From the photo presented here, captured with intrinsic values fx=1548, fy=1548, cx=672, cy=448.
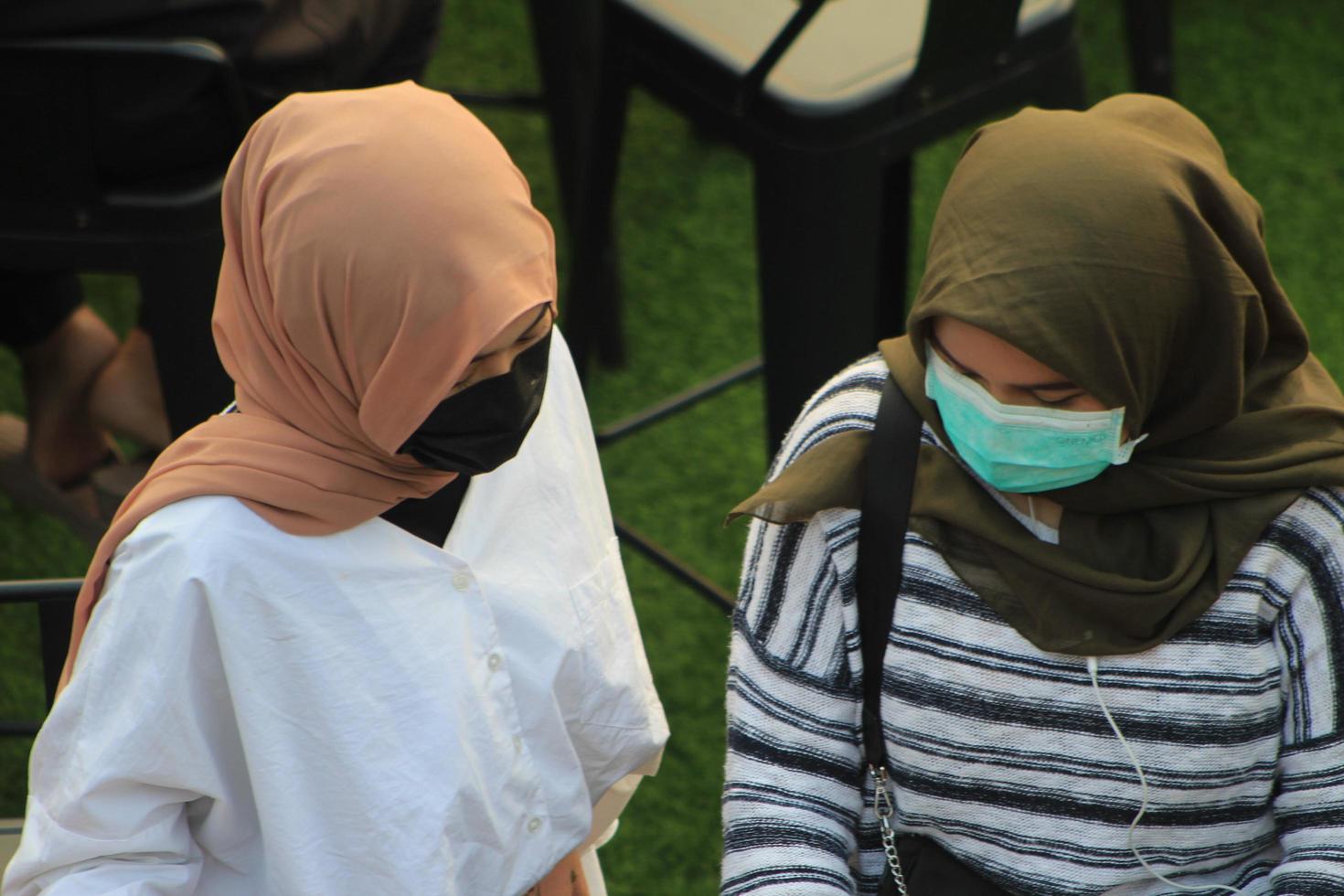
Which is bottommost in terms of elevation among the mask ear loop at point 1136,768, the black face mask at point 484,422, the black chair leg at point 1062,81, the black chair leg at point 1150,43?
the black chair leg at point 1150,43

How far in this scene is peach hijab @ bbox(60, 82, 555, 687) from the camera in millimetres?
1476

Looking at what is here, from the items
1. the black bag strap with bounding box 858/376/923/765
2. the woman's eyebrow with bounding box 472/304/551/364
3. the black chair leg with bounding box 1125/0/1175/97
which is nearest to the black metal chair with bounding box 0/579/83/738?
the woman's eyebrow with bounding box 472/304/551/364

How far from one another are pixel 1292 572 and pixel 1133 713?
22cm

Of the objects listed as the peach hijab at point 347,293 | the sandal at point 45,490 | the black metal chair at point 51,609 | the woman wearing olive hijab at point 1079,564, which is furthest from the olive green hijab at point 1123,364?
the sandal at point 45,490

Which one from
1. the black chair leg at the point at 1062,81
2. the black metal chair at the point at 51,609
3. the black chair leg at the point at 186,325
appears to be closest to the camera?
the black metal chair at the point at 51,609

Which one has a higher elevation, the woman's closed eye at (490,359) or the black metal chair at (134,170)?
the woman's closed eye at (490,359)

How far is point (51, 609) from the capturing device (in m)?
1.86

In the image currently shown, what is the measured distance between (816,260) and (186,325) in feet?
3.20

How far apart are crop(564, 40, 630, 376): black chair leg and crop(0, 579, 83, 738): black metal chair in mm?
1216

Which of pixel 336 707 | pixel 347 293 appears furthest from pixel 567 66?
pixel 336 707

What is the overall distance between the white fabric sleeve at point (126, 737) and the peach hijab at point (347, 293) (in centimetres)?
7

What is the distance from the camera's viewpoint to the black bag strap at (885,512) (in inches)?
67.2

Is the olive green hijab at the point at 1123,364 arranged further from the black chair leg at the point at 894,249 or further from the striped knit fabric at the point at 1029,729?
the black chair leg at the point at 894,249

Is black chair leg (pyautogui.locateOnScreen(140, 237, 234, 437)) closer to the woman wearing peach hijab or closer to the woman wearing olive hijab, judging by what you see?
the woman wearing peach hijab
